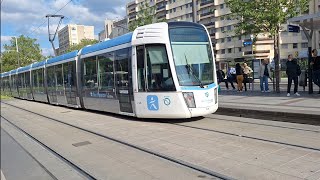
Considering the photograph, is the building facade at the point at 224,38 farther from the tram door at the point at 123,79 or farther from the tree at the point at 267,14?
the tram door at the point at 123,79

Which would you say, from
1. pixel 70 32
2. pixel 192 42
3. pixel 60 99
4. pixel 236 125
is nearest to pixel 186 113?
pixel 236 125

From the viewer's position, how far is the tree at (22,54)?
73938 millimetres

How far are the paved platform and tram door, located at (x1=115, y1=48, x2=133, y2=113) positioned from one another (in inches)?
24.5

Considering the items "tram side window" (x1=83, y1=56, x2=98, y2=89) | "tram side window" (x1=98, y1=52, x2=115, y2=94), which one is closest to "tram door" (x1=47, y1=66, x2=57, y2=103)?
"tram side window" (x1=83, y1=56, x2=98, y2=89)

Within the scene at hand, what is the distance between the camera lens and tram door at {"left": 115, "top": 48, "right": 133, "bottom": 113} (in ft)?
34.9

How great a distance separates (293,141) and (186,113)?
3.27 metres

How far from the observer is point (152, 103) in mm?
9859

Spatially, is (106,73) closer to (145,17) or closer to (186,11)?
(145,17)

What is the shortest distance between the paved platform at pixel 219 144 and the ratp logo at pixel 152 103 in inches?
19.4

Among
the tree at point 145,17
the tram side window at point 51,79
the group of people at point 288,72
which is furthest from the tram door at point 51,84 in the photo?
the tree at point 145,17

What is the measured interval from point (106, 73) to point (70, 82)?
4.25 meters

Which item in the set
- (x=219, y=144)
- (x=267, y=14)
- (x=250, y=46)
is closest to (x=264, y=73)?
(x=267, y=14)

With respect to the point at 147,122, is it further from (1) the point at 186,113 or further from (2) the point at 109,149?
(2) the point at 109,149

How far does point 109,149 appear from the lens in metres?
7.18
